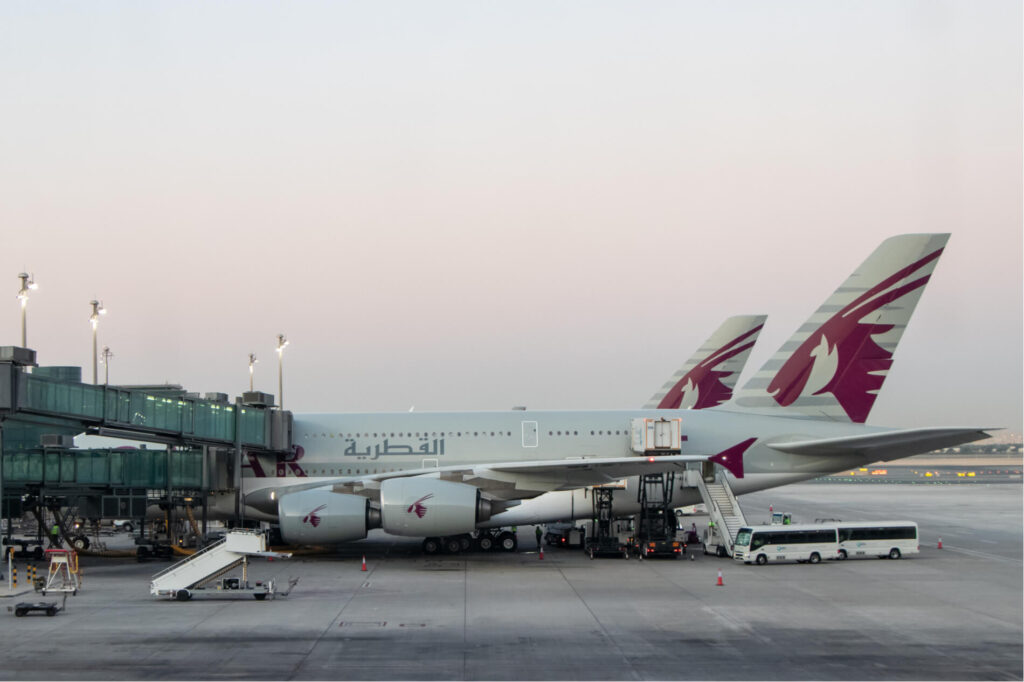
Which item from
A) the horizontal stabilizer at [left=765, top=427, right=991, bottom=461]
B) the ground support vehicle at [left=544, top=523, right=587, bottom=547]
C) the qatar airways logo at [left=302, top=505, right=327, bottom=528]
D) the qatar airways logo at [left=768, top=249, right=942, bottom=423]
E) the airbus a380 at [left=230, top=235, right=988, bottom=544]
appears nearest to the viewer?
the horizontal stabilizer at [left=765, top=427, right=991, bottom=461]

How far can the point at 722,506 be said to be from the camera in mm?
39344

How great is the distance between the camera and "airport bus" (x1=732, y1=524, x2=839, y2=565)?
35.8m

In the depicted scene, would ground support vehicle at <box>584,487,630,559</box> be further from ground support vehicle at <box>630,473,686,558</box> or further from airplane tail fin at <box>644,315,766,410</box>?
airplane tail fin at <box>644,315,766,410</box>

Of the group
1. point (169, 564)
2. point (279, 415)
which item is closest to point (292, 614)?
point (169, 564)

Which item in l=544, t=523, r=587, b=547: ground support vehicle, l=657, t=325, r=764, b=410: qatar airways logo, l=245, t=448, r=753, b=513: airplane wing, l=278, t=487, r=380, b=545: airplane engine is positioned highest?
l=657, t=325, r=764, b=410: qatar airways logo

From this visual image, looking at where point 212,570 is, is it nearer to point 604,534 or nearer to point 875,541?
point 604,534

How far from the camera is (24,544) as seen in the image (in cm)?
4000

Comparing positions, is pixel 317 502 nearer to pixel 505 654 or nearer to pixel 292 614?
pixel 292 614

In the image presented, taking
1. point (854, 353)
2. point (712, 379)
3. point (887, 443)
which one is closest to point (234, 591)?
point (887, 443)

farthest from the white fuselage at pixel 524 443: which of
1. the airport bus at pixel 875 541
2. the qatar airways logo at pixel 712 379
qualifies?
the qatar airways logo at pixel 712 379

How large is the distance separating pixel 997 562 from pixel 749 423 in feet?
33.2

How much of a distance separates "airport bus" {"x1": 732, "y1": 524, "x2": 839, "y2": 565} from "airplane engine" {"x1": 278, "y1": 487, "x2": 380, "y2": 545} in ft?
41.5

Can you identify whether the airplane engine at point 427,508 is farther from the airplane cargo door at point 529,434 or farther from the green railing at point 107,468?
the green railing at point 107,468

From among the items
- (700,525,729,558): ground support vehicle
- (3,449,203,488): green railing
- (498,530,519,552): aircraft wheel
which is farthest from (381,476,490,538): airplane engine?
(700,525,729,558): ground support vehicle
